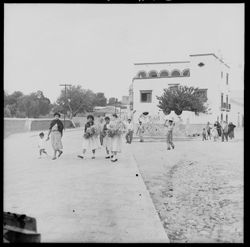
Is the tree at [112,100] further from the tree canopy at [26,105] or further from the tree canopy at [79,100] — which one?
the tree canopy at [26,105]

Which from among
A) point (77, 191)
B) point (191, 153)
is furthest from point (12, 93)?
point (191, 153)

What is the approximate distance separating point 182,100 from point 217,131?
56 centimetres

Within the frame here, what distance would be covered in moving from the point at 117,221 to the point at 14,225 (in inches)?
40.6

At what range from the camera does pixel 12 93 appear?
3.81 metres

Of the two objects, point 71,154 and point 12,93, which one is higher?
point 12,93

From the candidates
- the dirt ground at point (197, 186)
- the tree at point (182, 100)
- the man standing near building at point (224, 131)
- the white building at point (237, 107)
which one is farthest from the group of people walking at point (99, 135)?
the white building at point (237, 107)

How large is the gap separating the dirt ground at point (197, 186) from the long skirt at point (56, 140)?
34.9 inches

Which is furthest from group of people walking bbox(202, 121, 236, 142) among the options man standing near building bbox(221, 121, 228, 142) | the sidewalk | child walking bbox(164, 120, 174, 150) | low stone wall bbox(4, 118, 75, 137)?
low stone wall bbox(4, 118, 75, 137)

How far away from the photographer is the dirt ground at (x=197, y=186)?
137 inches

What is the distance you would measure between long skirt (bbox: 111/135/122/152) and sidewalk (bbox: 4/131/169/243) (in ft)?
0.29

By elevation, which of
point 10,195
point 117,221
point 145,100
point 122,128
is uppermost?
point 145,100

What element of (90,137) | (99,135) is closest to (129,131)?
(99,135)
